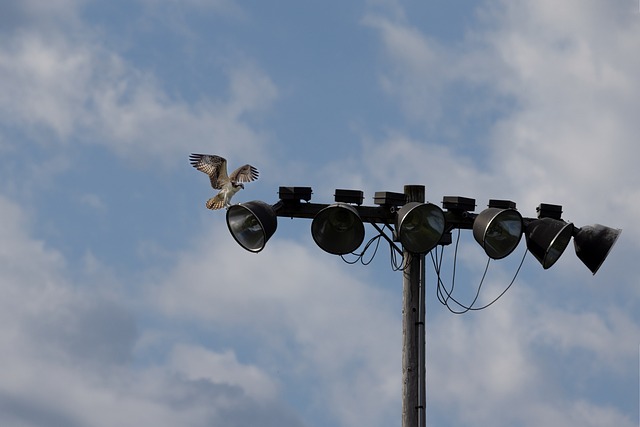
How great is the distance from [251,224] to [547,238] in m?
2.51

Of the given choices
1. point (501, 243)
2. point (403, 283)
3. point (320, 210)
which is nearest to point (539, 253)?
point (501, 243)

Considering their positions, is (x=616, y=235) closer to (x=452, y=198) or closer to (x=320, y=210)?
(x=452, y=198)

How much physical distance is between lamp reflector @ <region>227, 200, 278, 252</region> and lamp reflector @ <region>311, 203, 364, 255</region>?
1.25 ft

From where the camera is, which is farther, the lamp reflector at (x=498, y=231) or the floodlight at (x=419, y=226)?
the lamp reflector at (x=498, y=231)

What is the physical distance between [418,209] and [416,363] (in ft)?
4.72

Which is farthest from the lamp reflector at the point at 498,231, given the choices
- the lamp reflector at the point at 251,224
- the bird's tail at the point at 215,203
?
the bird's tail at the point at 215,203

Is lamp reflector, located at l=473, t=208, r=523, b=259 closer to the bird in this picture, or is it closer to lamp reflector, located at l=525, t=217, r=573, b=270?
lamp reflector, located at l=525, t=217, r=573, b=270

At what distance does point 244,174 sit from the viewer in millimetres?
10477

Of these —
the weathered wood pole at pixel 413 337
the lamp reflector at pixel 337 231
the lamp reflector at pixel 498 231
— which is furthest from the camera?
the weathered wood pole at pixel 413 337

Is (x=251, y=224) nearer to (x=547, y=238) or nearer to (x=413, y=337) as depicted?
(x=413, y=337)

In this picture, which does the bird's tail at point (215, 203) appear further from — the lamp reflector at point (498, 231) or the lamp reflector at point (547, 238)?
the lamp reflector at point (547, 238)

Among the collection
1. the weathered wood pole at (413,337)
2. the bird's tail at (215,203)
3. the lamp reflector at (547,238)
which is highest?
the bird's tail at (215,203)

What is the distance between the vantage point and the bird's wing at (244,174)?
34.1ft

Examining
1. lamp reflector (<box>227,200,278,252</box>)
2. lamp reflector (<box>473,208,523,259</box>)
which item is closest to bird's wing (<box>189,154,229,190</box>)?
lamp reflector (<box>227,200,278,252</box>)
